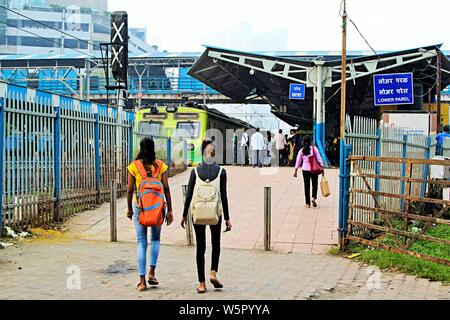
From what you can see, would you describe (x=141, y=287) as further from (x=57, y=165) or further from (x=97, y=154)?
(x=97, y=154)

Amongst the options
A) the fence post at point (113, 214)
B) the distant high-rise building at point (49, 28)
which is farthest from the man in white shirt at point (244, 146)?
the distant high-rise building at point (49, 28)

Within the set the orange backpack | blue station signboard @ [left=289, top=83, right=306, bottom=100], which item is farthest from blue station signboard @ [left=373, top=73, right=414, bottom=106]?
the orange backpack

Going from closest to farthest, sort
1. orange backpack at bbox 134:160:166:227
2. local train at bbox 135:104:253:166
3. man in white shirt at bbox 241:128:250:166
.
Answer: orange backpack at bbox 134:160:166:227 < local train at bbox 135:104:253:166 < man in white shirt at bbox 241:128:250:166

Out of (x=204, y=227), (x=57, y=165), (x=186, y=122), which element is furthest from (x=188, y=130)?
(x=204, y=227)

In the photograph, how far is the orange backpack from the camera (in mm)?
5762

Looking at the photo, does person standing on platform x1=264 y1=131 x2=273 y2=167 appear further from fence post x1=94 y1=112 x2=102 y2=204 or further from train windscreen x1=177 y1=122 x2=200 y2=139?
fence post x1=94 y1=112 x2=102 y2=204

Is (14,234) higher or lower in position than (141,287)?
higher

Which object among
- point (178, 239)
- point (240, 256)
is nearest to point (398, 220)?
point (240, 256)

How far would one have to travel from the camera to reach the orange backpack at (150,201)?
18.9 ft

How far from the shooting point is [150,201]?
228 inches

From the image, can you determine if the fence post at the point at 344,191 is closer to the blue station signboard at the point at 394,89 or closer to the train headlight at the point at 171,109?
the blue station signboard at the point at 394,89

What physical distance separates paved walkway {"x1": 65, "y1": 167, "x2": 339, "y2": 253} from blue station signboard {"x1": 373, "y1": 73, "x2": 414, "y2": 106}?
320 inches

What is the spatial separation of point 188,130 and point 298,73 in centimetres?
567

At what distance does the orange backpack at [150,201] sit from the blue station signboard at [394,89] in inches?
671
